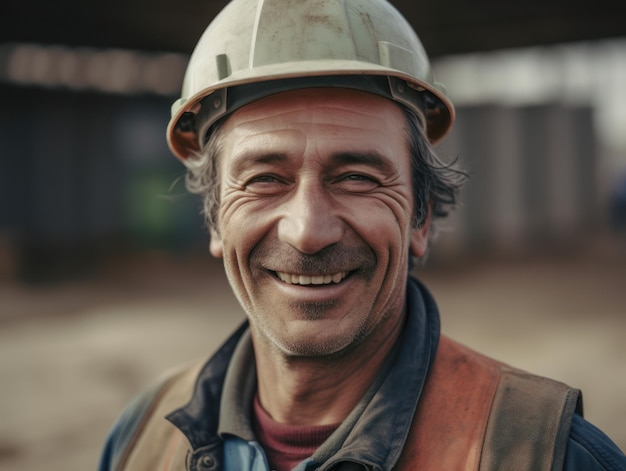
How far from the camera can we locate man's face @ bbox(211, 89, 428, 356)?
1.62 metres

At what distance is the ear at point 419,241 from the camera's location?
1.90 metres

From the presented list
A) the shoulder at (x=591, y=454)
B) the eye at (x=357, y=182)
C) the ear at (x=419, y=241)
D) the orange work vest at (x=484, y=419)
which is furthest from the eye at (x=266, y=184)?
the shoulder at (x=591, y=454)

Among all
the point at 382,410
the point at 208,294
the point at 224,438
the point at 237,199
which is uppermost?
the point at 237,199

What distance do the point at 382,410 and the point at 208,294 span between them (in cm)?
1079

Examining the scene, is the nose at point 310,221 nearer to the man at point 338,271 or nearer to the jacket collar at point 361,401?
the man at point 338,271

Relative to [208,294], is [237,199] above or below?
above

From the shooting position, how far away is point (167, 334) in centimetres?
912

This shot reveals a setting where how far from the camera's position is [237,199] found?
1.74 metres

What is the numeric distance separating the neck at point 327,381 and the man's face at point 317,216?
0.08m

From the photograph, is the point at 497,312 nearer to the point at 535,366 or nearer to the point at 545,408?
the point at 535,366

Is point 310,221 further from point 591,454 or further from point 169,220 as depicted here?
point 169,220

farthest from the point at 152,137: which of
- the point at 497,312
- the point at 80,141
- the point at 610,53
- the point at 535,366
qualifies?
the point at 610,53

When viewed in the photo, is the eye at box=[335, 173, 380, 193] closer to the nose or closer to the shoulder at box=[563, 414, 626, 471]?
the nose

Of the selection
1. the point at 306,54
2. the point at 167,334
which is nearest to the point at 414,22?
the point at 167,334
